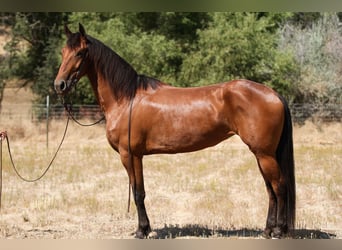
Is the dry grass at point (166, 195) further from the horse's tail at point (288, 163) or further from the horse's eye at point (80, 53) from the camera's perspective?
the horse's eye at point (80, 53)

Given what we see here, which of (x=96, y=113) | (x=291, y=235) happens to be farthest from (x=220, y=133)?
(x=96, y=113)

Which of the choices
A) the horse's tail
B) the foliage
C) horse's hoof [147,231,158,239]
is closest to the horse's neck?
horse's hoof [147,231,158,239]

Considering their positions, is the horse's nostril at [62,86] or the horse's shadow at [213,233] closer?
the horse's nostril at [62,86]

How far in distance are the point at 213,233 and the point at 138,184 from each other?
105 centimetres

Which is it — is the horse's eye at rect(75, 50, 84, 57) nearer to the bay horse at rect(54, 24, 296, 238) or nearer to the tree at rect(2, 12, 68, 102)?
the bay horse at rect(54, 24, 296, 238)

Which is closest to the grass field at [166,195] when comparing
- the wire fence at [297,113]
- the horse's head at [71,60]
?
the horse's head at [71,60]

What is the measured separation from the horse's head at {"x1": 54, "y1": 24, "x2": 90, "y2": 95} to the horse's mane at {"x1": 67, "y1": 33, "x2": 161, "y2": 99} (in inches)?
4.7

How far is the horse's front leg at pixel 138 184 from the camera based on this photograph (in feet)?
15.5

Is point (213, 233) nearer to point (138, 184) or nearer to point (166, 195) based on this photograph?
point (138, 184)

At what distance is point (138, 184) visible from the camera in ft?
15.7

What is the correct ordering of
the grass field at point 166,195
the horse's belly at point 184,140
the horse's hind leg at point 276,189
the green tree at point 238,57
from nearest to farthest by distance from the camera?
the horse's hind leg at point 276,189 → the horse's belly at point 184,140 → the grass field at point 166,195 → the green tree at point 238,57

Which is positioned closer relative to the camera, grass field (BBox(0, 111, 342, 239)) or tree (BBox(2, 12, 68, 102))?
grass field (BBox(0, 111, 342, 239))

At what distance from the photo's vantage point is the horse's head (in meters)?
4.50
